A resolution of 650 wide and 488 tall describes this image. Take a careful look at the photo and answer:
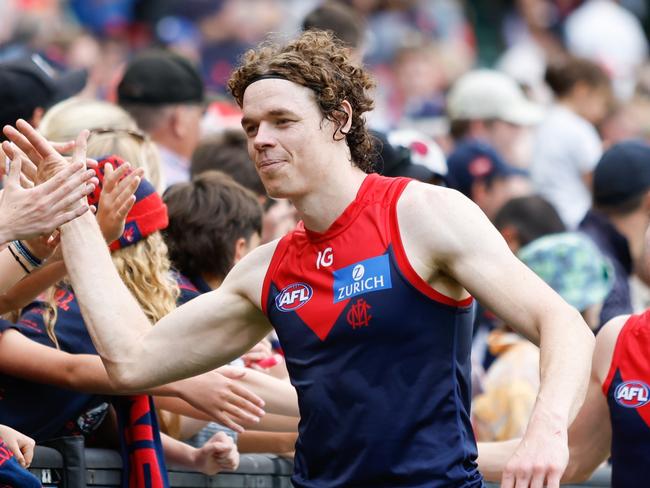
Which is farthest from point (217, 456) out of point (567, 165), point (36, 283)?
point (567, 165)

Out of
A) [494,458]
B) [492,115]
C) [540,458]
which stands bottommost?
[540,458]

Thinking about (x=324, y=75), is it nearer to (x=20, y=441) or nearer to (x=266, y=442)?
(x=20, y=441)

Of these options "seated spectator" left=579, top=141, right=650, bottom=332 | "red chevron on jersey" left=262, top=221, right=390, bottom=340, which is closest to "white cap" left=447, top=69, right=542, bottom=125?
"seated spectator" left=579, top=141, right=650, bottom=332

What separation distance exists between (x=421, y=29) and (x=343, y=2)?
1.21m

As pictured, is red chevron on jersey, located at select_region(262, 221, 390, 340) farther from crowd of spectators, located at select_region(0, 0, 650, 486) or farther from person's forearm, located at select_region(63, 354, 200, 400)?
person's forearm, located at select_region(63, 354, 200, 400)

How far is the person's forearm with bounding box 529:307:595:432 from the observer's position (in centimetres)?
373

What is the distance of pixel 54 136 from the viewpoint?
21.3 feet

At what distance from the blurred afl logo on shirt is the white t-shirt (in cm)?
637

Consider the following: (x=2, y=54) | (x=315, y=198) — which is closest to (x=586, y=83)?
(x=2, y=54)

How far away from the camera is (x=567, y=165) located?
10445 mm

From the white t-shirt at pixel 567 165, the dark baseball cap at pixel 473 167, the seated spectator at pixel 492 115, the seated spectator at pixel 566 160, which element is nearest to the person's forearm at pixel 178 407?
the dark baseball cap at pixel 473 167

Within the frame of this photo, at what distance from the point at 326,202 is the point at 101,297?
2.56ft

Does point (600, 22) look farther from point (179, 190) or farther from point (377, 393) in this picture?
point (377, 393)

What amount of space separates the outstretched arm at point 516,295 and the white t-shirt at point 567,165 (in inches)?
249
